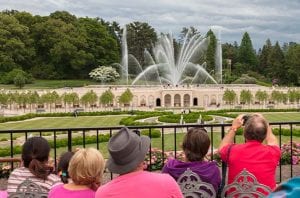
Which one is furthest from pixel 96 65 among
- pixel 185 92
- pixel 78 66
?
pixel 185 92

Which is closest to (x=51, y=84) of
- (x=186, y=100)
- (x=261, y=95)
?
(x=186, y=100)

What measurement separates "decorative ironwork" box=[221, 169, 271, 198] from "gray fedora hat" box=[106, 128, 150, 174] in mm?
1204

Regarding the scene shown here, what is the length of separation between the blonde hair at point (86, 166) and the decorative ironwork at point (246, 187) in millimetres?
1290

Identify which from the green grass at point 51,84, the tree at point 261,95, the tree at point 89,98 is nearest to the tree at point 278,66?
the tree at point 261,95

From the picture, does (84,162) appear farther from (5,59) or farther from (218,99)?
(5,59)

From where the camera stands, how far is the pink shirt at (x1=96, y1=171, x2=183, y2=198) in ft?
10.7

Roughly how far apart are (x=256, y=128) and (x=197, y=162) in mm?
669

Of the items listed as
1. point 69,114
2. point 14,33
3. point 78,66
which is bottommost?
point 69,114

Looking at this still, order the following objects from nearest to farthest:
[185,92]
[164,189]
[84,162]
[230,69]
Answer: [164,189], [84,162], [185,92], [230,69]

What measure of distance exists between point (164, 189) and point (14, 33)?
65653mm

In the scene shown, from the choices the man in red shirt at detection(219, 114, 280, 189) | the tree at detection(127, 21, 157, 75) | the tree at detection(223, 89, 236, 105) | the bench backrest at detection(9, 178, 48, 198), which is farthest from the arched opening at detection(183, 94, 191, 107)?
the bench backrest at detection(9, 178, 48, 198)

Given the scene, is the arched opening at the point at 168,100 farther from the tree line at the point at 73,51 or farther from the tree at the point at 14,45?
the tree at the point at 14,45

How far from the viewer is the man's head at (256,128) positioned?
14.3 ft

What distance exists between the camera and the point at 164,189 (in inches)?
128
